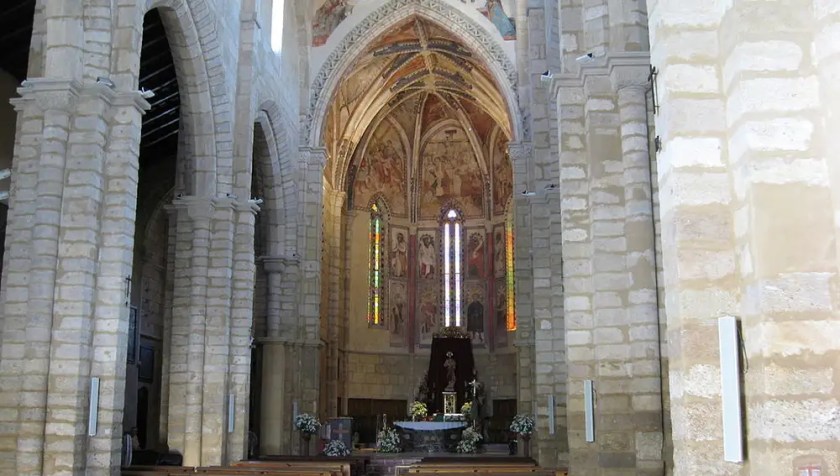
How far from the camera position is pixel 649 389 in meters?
10.1

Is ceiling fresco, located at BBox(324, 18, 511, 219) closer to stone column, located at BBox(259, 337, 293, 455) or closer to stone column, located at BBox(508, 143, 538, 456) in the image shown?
stone column, located at BBox(508, 143, 538, 456)

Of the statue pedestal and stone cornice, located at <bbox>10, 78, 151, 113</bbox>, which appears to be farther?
the statue pedestal

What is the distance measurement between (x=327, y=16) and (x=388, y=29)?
190 cm

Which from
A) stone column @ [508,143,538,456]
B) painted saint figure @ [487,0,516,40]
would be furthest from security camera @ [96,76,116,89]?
painted saint figure @ [487,0,516,40]

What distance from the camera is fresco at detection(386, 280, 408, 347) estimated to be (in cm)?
3591

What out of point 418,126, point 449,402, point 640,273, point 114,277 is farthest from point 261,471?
point 418,126

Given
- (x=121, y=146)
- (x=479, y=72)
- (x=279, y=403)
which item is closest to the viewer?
(x=121, y=146)

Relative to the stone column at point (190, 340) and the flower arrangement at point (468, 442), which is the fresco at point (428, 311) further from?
the stone column at point (190, 340)

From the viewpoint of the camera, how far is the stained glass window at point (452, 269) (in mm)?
36625

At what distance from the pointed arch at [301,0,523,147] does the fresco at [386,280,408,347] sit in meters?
11.2

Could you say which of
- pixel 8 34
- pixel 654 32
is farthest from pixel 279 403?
pixel 654 32

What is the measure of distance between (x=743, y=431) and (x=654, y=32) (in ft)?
8.53

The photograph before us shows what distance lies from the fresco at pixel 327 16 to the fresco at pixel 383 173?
8.33 m

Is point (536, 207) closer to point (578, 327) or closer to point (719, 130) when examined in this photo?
point (578, 327)
